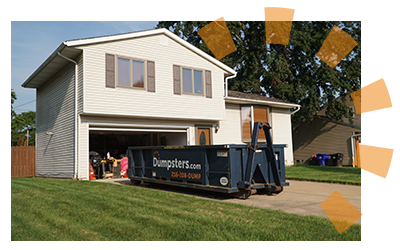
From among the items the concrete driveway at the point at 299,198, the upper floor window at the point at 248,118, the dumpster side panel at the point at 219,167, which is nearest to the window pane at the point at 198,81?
the upper floor window at the point at 248,118

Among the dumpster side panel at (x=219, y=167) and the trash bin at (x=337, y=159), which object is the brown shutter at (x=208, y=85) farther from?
the trash bin at (x=337, y=159)

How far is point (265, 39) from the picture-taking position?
92.6 ft

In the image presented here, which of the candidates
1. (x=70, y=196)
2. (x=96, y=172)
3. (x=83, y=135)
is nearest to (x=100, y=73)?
(x=83, y=135)

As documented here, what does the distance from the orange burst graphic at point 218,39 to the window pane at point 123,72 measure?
15612 millimetres

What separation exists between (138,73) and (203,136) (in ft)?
16.8

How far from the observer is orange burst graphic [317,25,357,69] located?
2709 cm

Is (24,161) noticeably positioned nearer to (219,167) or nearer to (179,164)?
(179,164)

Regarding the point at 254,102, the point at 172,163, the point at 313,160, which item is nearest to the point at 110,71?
the point at 172,163

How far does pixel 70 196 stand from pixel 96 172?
24.4 ft

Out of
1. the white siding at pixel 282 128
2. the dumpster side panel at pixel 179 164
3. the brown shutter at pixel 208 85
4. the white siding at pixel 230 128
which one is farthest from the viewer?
the white siding at pixel 282 128

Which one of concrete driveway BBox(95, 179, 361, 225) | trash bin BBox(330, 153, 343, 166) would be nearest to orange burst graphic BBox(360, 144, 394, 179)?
concrete driveway BBox(95, 179, 361, 225)

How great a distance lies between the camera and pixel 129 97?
1435 centimetres

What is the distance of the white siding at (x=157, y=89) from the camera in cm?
1357

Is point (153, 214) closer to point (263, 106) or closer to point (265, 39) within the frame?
point (263, 106)
